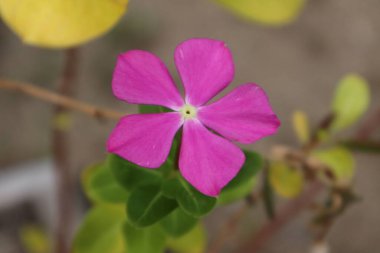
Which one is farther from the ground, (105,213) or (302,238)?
(105,213)

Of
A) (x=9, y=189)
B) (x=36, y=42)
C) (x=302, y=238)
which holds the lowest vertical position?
(x=302, y=238)

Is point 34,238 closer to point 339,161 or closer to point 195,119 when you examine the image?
point 339,161

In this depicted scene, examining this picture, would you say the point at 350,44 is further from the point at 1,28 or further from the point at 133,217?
the point at 133,217

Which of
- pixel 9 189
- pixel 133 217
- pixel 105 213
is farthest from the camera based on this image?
pixel 9 189

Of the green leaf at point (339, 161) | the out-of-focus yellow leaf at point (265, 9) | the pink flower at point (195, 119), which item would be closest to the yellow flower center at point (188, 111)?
the pink flower at point (195, 119)

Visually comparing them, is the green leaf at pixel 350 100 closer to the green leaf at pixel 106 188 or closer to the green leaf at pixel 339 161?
the green leaf at pixel 339 161

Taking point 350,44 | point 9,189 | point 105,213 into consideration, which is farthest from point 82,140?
point 105,213

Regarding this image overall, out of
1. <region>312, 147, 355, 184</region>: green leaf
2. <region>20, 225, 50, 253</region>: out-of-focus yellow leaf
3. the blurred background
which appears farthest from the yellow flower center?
the blurred background
